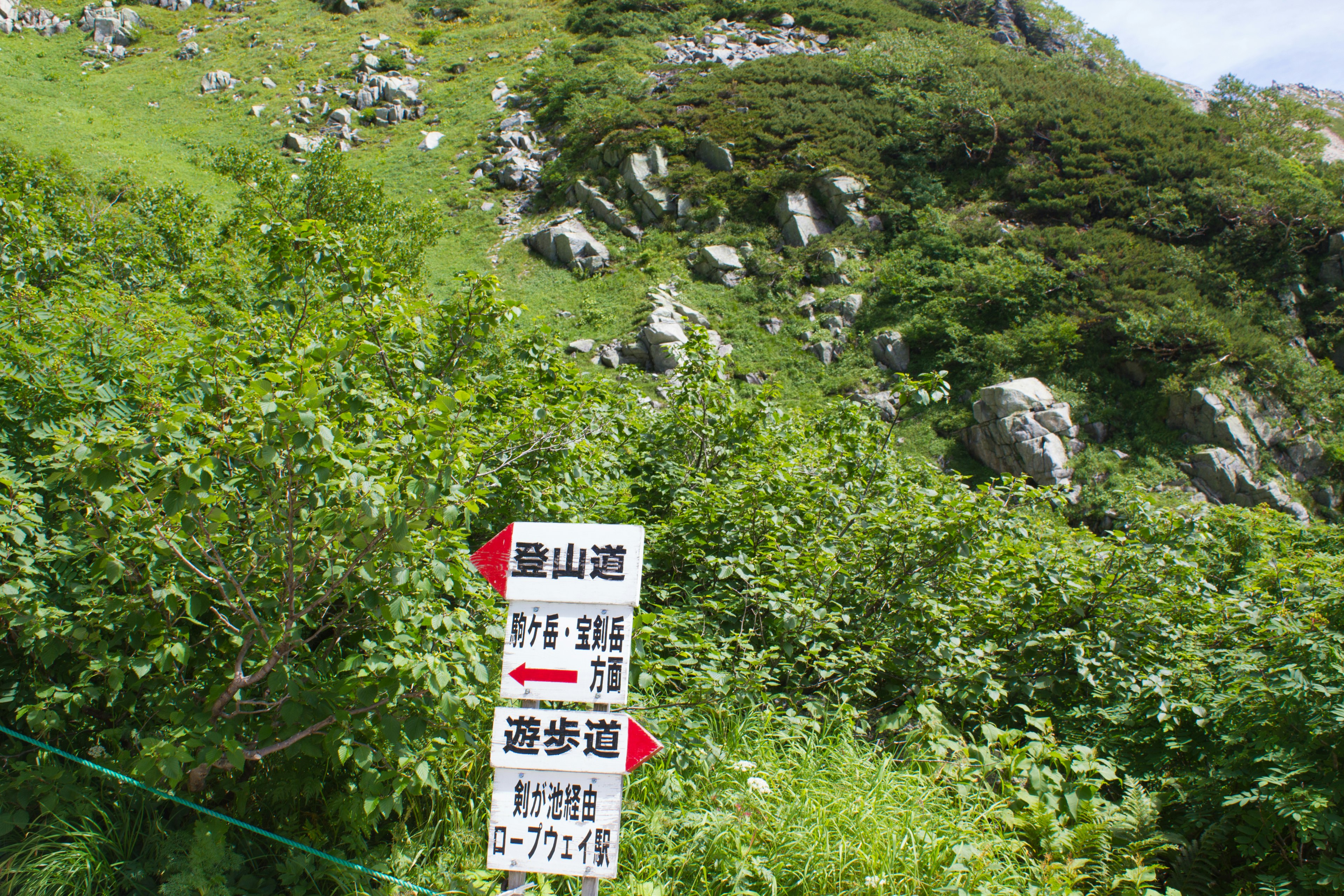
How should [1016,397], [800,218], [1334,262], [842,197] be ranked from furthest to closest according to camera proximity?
[842,197] → [800,218] → [1334,262] → [1016,397]

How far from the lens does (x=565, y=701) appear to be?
8.92 ft

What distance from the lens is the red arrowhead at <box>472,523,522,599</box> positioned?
2865 mm

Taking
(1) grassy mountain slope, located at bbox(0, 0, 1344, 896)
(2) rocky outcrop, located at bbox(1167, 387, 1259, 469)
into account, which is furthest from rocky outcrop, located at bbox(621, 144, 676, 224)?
(1) grassy mountain slope, located at bbox(0, 0, 1344, 896)

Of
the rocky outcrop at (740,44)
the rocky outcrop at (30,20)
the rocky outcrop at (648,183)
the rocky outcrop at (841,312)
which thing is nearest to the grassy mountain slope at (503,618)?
the rocky outcrop at (841,312)

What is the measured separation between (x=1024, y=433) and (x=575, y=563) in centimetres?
1445

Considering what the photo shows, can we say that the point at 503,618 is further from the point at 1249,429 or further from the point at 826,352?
the point at 1249,429

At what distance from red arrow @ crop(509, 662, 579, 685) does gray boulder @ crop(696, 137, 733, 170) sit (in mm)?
23001

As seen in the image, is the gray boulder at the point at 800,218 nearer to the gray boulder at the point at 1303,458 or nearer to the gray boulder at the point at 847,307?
the gray boulder at the point at 847,307

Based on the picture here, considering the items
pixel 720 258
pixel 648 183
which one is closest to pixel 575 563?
pixel 720 258

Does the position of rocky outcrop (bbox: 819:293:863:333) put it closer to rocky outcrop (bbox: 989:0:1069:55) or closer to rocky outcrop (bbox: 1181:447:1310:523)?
rocky outcrop (bbox: 1181:447:1310:523)

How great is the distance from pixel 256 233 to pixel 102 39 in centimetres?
3574

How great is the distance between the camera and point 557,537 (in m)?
2.81

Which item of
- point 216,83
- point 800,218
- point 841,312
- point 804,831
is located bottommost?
point 804,831

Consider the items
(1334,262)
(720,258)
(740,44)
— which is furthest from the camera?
(740,44)
